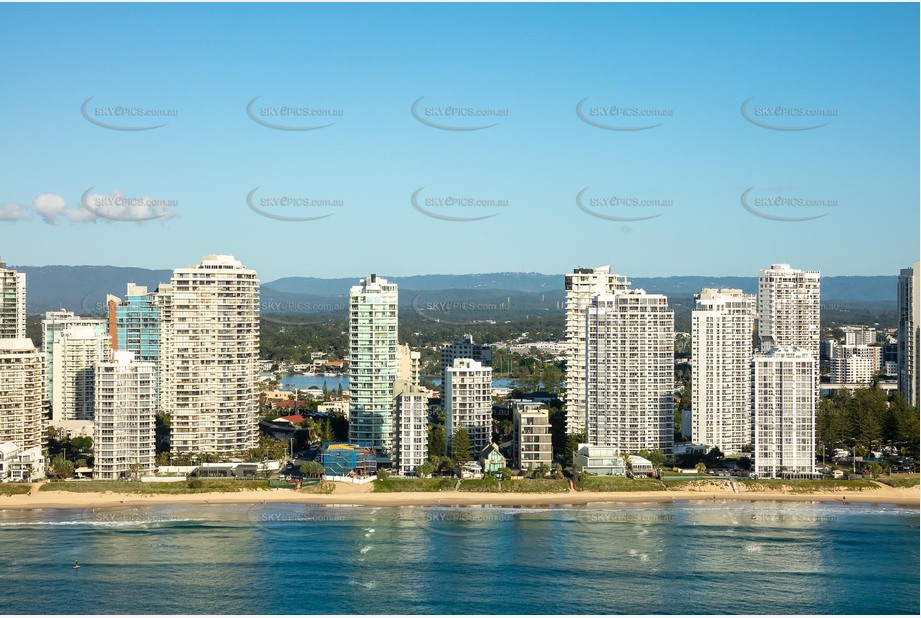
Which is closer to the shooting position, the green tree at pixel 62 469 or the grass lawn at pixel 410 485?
the grass lawn at pixel 410 485

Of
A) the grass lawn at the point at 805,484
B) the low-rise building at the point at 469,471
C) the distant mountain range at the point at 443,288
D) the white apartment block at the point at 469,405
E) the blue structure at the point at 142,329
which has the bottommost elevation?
the grass lawn at the point at 805,484

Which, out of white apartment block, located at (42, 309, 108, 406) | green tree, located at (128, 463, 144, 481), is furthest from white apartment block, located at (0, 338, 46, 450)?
white apartment block, located at (42, 309, 108, 406)

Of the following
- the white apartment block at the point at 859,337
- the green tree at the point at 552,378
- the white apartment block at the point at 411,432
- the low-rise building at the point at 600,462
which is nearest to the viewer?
the low-rise building at the point at 600,462

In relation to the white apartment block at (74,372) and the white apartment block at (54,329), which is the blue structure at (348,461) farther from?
the white apartment block at (54,329)

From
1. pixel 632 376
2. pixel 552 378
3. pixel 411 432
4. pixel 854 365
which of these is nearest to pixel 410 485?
pixel 411 432

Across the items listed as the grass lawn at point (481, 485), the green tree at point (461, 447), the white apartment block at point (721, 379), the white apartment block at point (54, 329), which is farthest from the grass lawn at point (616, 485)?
the white apartment block at point (54, 329)

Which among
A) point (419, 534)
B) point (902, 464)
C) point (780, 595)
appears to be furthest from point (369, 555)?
point (902, 464)

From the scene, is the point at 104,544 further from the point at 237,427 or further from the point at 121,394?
the point at 237,427
